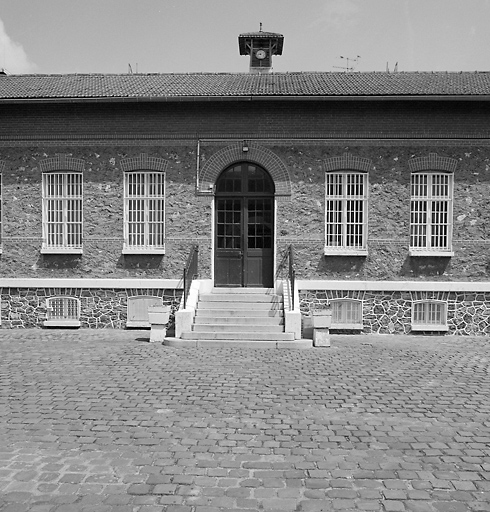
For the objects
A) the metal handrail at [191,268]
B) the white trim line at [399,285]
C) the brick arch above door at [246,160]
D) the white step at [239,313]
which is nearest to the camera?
the white step at [239,313]

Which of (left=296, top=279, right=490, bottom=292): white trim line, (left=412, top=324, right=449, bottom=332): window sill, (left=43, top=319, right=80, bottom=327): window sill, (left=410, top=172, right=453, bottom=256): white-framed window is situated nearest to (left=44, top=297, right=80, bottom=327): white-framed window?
(left=43, top=319, right=80, bottom=327): window sill

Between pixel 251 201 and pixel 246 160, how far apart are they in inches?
44.8

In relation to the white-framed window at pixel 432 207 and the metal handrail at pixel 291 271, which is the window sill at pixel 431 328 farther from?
the metal handrail at pixel 291 271

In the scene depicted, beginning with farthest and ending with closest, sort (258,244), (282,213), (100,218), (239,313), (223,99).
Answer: (258,244)
(100,218)
(282,213)
(223,99)
(239,313)

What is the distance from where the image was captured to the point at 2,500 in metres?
4.43

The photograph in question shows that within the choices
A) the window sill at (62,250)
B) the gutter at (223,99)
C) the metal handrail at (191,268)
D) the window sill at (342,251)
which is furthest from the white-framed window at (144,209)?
the window sill at (342,251)

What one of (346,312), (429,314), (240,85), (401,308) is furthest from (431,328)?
(240,85)

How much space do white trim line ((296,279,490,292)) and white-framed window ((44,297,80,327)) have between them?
6.16 metres

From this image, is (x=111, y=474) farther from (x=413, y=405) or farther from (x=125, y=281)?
(x=125, y=281)

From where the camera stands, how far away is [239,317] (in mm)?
12688

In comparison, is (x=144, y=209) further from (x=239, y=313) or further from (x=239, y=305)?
(x=239, y=313)

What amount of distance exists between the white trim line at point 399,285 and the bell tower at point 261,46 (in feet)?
34.6

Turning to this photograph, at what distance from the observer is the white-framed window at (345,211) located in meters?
14.1

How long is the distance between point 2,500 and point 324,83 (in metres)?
13.7
